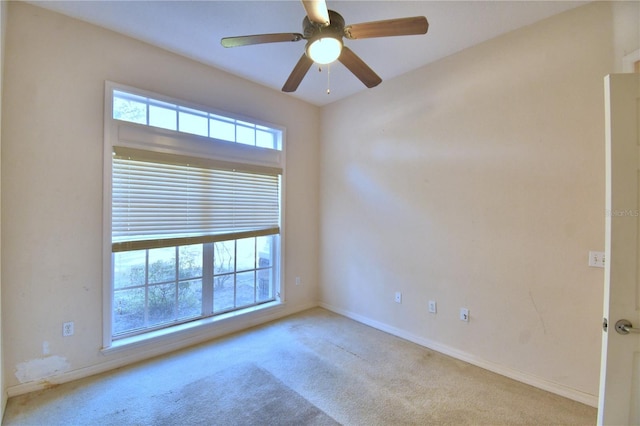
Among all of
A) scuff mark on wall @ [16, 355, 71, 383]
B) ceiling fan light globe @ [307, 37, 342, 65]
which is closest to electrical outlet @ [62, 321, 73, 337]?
scuff mark on wall @ [16, 355, 71, 383]

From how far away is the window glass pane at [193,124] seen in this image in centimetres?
285

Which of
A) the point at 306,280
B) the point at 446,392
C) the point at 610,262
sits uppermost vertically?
the point at 610,262

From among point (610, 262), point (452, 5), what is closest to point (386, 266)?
point (610, 262)

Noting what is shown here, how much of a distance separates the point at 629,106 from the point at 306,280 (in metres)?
3.50

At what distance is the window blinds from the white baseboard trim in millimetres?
993

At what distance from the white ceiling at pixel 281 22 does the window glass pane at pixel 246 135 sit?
27.6 inches

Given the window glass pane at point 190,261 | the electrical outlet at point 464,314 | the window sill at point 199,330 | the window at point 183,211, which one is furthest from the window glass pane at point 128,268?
the electrical outlet at point 464,314

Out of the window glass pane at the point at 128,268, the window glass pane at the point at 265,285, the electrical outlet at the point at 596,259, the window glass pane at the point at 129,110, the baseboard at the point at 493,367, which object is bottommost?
the baseboard at the point at 493,367

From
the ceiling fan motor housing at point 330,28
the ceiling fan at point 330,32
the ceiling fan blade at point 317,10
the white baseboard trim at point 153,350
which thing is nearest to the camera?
the ceiling fan blade at point 317,10

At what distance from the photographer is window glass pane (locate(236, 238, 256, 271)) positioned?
3.35 m

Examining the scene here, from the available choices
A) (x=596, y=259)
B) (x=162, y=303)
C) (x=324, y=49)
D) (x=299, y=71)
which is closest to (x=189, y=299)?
(x=162, y=303)

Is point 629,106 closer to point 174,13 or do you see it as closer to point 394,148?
point 394,148

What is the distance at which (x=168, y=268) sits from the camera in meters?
2.81

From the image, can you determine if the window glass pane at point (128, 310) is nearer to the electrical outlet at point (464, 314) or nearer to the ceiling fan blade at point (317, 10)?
the ceiling fan blade at point (317, 10)
